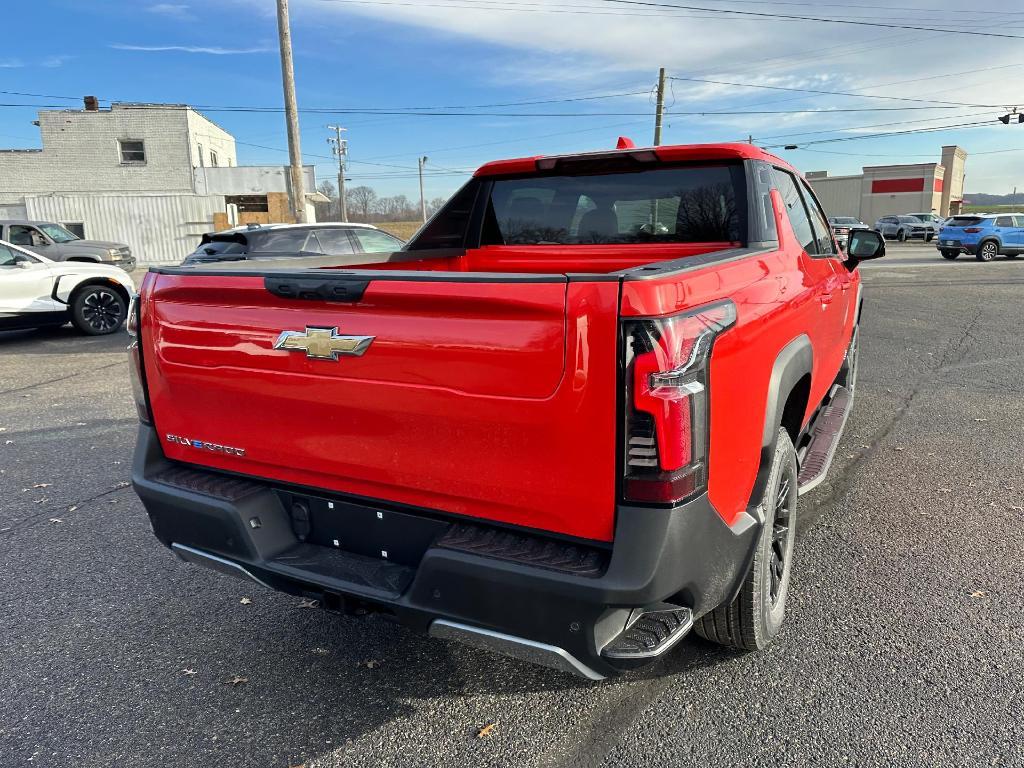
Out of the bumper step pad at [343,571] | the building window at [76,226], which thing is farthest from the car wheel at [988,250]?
the building window at [76,226]

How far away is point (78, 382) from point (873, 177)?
67.5 metres

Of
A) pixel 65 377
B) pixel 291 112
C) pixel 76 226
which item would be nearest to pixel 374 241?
pixel 65 377

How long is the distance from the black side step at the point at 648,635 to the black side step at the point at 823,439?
1.33 metres

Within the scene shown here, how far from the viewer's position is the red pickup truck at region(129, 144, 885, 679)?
183cm

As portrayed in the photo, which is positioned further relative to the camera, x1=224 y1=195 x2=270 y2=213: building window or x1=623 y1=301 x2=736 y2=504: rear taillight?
x1=224 y1=195 x2=270 y2=213: building window

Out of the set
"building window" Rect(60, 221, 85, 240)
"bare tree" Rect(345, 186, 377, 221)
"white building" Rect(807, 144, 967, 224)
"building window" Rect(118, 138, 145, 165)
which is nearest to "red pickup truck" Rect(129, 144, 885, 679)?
"building window" Rect(60, 221, 85, 240)

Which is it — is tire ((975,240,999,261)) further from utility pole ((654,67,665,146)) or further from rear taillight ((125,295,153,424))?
rear taillight ((125,295,153,424))

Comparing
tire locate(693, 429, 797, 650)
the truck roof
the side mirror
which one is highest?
the truck roof

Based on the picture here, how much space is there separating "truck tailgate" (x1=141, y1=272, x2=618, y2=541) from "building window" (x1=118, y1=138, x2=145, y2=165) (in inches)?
1425

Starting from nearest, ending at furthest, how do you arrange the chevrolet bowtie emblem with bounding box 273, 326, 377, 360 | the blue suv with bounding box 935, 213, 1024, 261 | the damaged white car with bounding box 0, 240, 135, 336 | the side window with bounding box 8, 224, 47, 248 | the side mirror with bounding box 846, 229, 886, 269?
the chevrolet bowtie emblem with bounding box 273, 326, 377, 360 < the side mirror with bounding box 846, 229, 886, 269 < the damaged white car with bounding box 0, 240, 135, 336 < the side window with bounding box 8, 224, 47, 248 < the blue suv with bounding box 935, 213, 1024, 261

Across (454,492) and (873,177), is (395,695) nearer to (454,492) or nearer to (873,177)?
(454,492)

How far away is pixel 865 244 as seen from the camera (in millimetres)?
4547

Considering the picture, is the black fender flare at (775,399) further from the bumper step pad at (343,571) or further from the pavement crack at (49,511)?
the pavement crack at (49,511)

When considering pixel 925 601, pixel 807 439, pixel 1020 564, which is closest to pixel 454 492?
pixel 925 601
